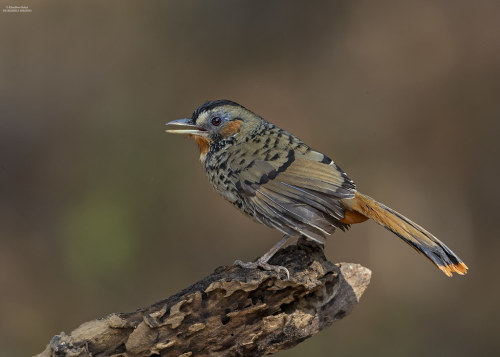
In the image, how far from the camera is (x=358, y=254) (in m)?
5.93

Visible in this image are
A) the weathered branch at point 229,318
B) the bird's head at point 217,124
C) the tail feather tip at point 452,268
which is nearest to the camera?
the weathered branch at point 229,318

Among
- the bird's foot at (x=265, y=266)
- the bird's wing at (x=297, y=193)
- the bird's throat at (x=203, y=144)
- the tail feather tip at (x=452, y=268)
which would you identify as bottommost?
the tail feather tip at (x=452, y=268)

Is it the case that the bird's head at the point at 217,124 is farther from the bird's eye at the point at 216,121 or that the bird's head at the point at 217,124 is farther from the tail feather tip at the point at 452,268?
the tail feather tip at the point at 452,268

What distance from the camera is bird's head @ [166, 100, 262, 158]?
13.1ft

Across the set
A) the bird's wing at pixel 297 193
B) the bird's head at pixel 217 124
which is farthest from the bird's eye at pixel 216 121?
the bird's wing at pixel 297 193

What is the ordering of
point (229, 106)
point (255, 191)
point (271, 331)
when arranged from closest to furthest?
point (271, 331) → point (255, 191) → point (229, 106)

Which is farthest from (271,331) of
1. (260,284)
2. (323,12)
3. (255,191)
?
(323,12)

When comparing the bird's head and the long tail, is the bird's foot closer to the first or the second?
the long tail

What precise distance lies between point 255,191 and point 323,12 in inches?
115

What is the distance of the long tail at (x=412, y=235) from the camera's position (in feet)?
11.4

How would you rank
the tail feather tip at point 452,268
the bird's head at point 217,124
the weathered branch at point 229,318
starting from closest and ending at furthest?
1. the weathered branch at point 229,318
2. the tail feather tip at point 452,268
3. the bird's head at point 217,124

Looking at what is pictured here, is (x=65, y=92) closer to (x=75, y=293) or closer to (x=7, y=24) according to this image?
(x=7, y=24)

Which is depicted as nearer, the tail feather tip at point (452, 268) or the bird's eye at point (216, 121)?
the tail feather tip at point (452, 268)

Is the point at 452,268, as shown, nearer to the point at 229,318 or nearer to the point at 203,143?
the point at 229,318
